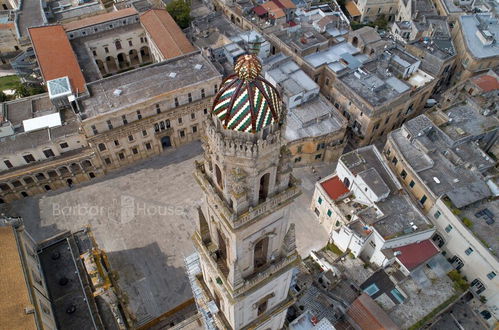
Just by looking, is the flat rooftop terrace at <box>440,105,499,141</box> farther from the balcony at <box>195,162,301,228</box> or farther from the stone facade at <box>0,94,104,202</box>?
the stone facade at <box>0,94,104,202</box>

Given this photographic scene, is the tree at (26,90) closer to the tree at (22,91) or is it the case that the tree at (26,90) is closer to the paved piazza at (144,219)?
the tree at (22,91)

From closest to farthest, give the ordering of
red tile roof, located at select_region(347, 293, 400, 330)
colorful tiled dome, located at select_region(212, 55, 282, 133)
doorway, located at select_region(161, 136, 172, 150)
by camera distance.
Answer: colorful tiled dome, located at select_region(212, 55, 282, 133)
red tile roof, located at select_region(347, 293, 400, 330)
doorway, located at select_region(161, 136, 172, 150)

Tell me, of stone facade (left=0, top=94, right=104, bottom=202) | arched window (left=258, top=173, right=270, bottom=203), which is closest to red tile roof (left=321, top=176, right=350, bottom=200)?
arched window (left=258, top=173, right=270, bottom=203)

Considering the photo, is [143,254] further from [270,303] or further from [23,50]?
[23,50]

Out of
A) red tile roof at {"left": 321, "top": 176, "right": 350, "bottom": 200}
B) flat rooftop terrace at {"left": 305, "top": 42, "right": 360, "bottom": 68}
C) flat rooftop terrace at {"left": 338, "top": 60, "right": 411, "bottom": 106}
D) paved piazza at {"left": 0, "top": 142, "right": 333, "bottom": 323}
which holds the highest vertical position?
flat rooftop terrace at {"left": 305, "top": 42, "right": 360, "bottom": 68}

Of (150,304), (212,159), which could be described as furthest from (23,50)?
(212,159)

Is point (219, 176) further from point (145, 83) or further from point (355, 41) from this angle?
point (355, 41)

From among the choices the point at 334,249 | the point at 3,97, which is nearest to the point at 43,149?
the point at 3,97
